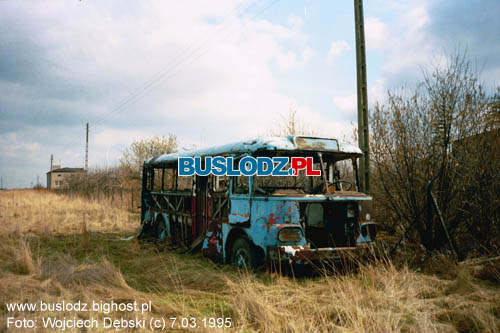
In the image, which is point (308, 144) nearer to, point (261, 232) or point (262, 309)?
point (261, 232)

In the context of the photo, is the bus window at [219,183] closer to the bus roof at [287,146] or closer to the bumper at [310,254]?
the bus roof at [287,146]

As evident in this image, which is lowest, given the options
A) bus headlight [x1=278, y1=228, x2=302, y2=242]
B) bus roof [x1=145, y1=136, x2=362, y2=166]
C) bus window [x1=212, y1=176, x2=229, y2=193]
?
bus headlight [x1=278, y1=228, x2=302, y2=242]

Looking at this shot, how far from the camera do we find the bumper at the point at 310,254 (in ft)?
16.8

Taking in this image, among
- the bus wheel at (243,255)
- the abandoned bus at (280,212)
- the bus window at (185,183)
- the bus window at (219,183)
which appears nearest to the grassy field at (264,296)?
the bus wheel at (243,255)

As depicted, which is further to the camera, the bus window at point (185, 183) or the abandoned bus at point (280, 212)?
the bus window at point (185, 183)

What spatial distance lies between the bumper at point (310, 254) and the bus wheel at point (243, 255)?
1.68 feet

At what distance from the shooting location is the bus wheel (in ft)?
18.3

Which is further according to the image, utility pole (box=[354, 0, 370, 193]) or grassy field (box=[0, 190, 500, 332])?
utility pole (box=[354, 0, 370, 193])

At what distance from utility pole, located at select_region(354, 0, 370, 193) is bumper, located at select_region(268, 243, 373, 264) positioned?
310 centimetres

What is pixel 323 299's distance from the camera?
444 centimetres

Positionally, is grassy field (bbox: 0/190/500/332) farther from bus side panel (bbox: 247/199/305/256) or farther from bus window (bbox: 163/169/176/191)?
bus window (bbox: 163/169/176/191)

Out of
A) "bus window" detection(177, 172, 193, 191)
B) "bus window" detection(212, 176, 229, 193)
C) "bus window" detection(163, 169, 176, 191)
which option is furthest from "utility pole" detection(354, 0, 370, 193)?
"bus window" detection(163, 169, 176, 191)

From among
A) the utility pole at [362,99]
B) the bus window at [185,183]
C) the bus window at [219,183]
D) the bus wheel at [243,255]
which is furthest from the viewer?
the utility pole at [362,99]

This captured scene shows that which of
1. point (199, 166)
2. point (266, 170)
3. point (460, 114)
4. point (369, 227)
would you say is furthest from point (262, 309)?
point (460, 114)
